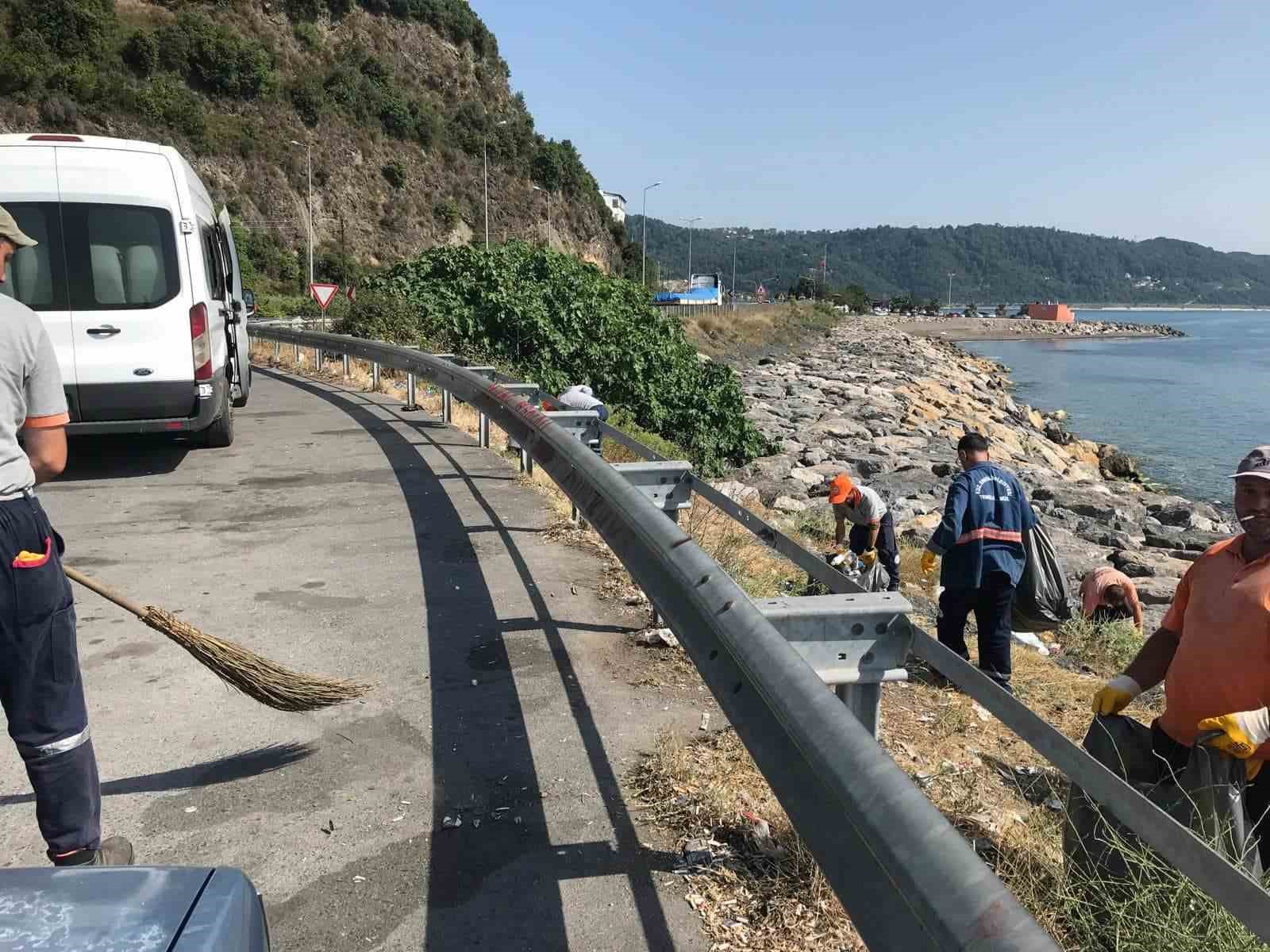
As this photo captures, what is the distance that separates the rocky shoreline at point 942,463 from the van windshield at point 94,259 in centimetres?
775

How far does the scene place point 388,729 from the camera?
4.16m

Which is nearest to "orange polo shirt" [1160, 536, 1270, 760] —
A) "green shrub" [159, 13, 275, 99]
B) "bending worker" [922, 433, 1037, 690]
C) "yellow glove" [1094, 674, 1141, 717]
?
"yellow glove" [1094, 674, 1141, 717]

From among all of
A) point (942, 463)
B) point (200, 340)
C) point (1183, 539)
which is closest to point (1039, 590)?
point (200, 340)

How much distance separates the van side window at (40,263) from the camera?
26.4ft

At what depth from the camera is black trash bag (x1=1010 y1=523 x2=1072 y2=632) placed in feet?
21.7

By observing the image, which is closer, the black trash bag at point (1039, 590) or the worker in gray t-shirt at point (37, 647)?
the worker in gray t-shirt at point (37, 647)

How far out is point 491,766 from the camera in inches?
150

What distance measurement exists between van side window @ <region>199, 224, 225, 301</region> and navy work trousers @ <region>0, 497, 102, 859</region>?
6894 millimetres

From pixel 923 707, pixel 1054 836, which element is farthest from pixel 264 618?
pixel 1054 836

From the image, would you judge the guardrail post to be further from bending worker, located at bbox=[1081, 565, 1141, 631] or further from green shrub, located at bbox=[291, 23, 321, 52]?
green shrub, located at bbox=[291, 23, 321, 52]

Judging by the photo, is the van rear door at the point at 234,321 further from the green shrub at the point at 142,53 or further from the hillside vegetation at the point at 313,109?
the green shrub at the point at 142,53

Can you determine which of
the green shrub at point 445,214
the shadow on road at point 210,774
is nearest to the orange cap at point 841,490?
the shadow on road at point 210,774

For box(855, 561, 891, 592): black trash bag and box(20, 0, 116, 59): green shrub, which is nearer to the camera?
box(855, 561, 891, 592): black trash bag

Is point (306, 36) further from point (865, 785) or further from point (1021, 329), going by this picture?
point (1021, 329)
